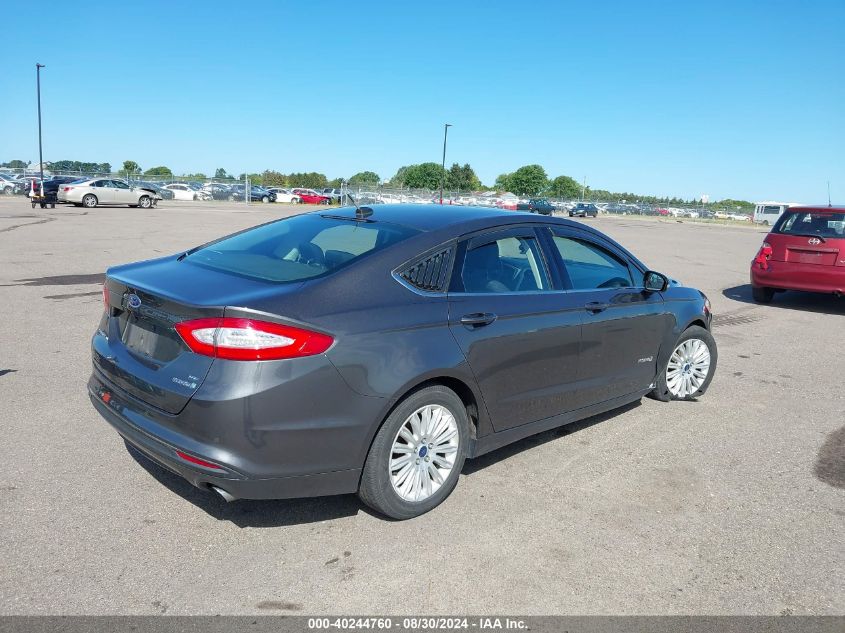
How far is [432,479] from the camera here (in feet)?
12.0

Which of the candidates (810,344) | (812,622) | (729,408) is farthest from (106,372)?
(810,344)

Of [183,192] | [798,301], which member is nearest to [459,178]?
[183,192]

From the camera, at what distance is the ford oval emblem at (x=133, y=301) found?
11.1ft

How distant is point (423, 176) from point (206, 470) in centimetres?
15465

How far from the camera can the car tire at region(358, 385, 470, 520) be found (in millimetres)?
3365

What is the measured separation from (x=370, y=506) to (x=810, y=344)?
23.5ft

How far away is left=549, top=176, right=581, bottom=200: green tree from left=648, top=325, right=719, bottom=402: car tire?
15113 centimetres

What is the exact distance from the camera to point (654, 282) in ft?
16.6

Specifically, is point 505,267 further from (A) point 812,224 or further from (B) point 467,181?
(B) point 467,181

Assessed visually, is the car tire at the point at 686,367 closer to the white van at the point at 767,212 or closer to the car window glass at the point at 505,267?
the car window glass at the point at 505,267

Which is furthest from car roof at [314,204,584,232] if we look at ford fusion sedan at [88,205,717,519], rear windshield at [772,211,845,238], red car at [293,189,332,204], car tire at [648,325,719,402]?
red car at [293,189,332,204]

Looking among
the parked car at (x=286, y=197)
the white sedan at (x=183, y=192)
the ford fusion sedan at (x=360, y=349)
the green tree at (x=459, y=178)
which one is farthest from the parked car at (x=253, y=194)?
the green tree at (x=459, y=178)

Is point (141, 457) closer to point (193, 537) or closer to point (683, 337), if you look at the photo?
Result: point (193, 537)

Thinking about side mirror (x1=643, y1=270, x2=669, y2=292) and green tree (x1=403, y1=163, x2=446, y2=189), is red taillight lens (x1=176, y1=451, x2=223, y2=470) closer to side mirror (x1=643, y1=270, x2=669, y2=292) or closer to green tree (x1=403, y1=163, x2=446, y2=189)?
side mirror (x1=643, y1=270, x2=669, y2=292)
